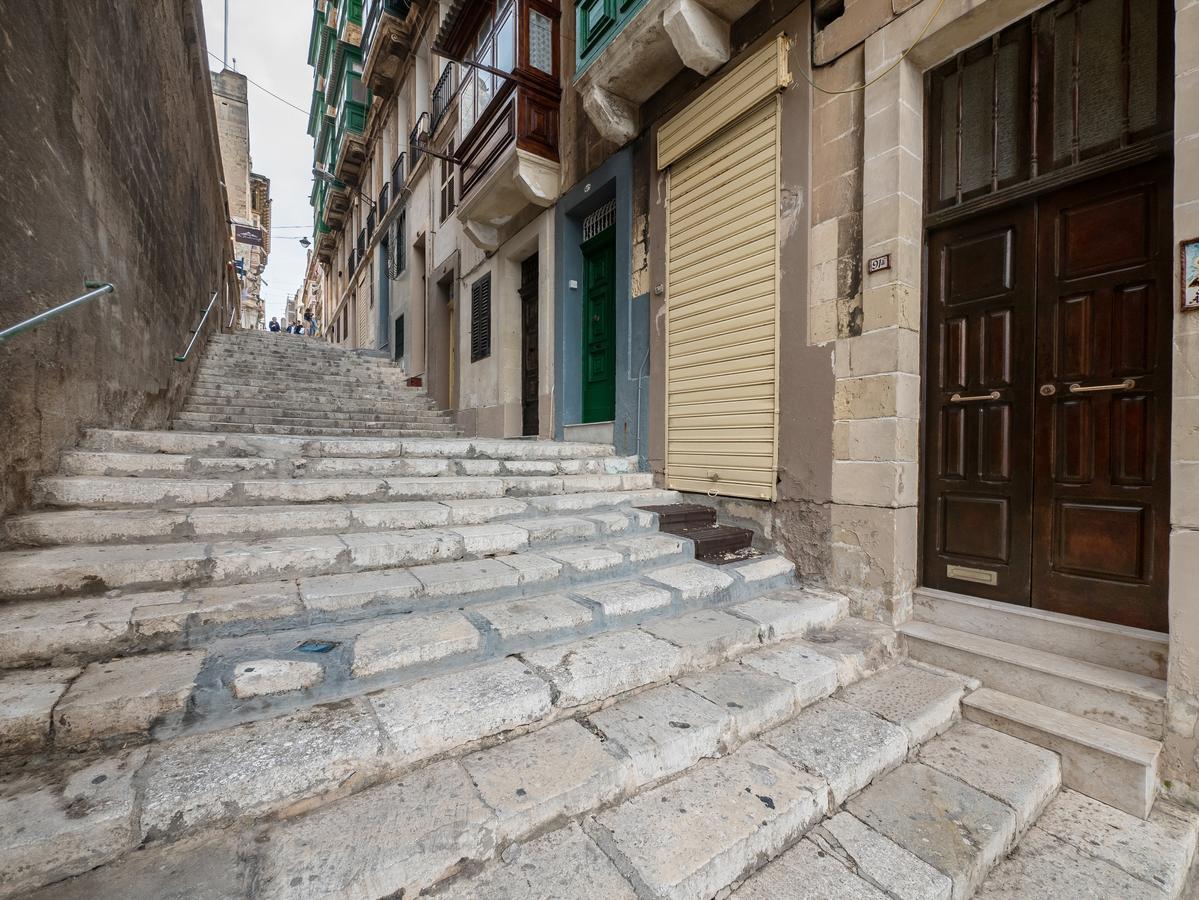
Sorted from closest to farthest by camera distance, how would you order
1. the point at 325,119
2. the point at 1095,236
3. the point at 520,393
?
1. the point at 1095,236
2. the point at 520,393
3. the point at 325,119

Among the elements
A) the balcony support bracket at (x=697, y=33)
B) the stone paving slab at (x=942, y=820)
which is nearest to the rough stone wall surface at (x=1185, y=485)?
the stone paving slab at (x=942, y=820)

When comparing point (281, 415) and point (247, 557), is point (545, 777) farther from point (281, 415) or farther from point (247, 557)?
point (281, 415)

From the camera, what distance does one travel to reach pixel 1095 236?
9.21 ft

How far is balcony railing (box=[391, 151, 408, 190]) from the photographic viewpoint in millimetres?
12900

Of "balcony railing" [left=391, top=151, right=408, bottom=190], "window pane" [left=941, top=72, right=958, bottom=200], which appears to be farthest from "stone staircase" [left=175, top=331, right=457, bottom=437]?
"window pane" [left=941, top=72, right=958, bottom=200]

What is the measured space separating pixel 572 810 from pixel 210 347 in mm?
10496

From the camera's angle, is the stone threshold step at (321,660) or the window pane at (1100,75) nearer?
the stone threshold step at (321,660)

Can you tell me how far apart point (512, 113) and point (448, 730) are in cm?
710

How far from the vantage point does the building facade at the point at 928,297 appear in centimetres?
261

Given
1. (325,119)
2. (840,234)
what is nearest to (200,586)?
(840,234)

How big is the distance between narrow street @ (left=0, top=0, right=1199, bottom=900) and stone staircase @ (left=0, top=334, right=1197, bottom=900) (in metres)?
0.02

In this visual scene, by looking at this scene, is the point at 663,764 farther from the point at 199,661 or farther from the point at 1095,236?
the point at 1095,236

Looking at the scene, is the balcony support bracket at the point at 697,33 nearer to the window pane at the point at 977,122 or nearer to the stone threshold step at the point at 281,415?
the window pane at the point at 977,122

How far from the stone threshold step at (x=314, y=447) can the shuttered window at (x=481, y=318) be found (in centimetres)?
389
